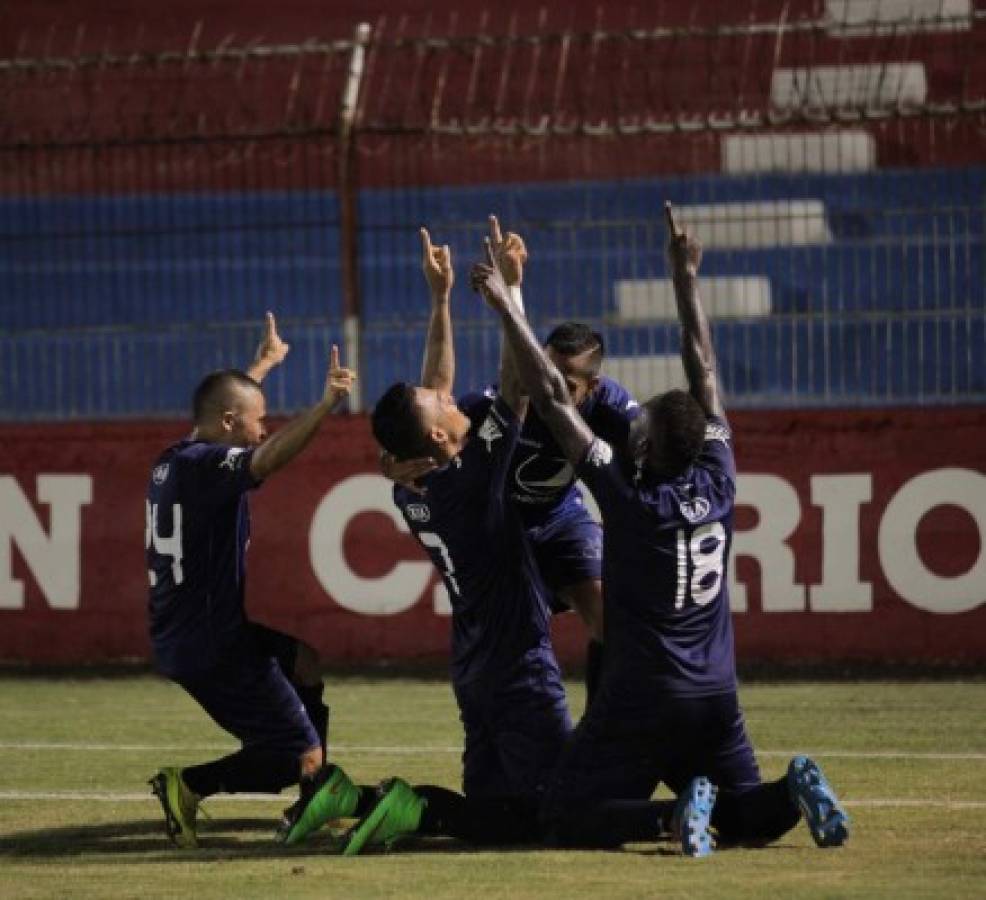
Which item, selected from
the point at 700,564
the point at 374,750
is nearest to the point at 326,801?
the point at 700,564

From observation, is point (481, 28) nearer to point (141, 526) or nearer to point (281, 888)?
point (141, 526)

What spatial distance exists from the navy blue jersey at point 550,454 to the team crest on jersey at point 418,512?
1714 mm

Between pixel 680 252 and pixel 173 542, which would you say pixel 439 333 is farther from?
pixel 173 542

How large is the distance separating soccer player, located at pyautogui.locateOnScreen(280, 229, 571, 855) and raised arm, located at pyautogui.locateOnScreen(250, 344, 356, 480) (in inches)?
6.9

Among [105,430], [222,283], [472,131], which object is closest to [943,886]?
[472,131]

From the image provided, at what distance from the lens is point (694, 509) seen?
793 cm

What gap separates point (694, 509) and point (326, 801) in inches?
65.7

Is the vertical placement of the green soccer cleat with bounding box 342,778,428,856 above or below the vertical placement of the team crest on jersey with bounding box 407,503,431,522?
below

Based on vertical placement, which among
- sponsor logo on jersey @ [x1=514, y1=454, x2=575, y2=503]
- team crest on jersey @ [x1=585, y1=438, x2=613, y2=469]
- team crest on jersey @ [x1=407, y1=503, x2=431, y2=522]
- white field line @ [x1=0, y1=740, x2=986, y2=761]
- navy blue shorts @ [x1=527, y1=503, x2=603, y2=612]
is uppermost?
team crest on jersey @ [x1=585, y1=438, x2=613, y2=469]

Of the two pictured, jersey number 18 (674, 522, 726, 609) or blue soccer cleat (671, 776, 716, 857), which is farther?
jersey number 18 (674, 522, 726, 609)

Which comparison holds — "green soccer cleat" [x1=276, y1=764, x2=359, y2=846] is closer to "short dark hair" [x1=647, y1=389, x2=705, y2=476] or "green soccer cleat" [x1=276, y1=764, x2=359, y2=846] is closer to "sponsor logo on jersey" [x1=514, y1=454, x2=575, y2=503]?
"short dark hair" [x1=647, y1=389, x2=705, y2=476]

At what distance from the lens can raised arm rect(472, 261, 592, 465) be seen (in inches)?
312

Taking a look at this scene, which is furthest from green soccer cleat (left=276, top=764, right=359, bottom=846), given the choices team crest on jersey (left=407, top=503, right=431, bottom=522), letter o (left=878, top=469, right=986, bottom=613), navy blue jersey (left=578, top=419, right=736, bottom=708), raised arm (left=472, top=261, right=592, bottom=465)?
letter o (left=878, top=469, right=986, bottom=613)

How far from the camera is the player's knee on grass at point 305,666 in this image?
356 inches
